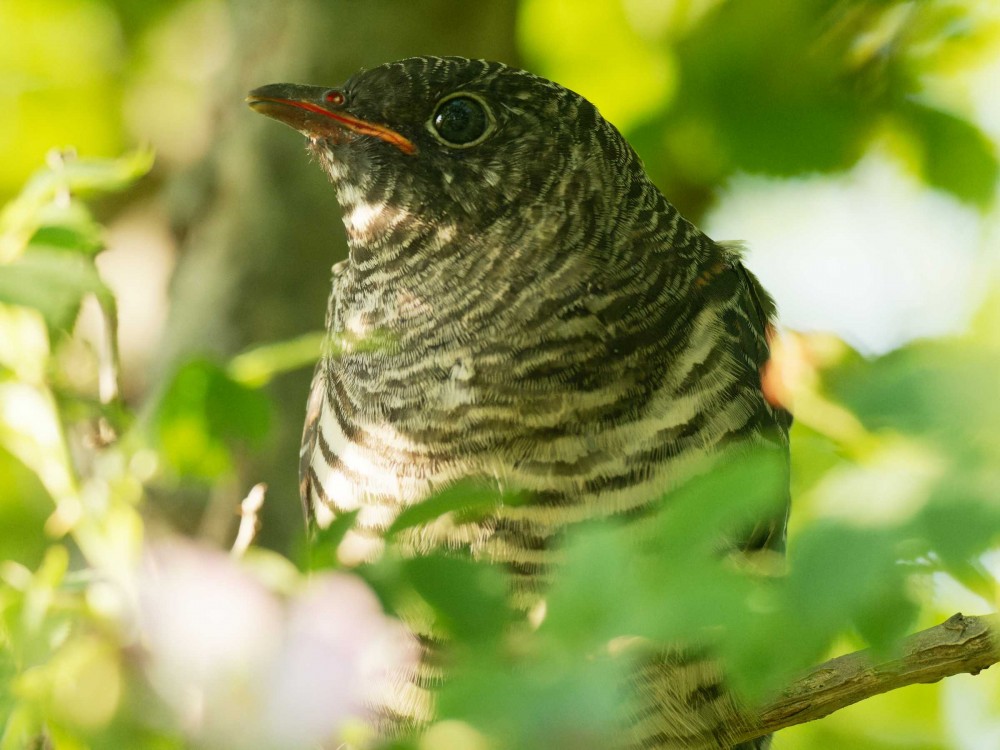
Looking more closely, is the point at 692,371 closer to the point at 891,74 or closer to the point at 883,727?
the point at 891,74

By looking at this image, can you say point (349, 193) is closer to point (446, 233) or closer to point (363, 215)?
point (363, 215)

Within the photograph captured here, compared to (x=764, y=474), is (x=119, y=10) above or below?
above

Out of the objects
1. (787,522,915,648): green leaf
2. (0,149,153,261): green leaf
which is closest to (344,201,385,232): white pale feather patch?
(0,149,153,261): green leaf

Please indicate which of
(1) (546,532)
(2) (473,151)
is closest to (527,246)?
(2) (473,151)

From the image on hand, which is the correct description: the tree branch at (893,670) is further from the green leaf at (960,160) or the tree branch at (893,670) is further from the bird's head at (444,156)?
the green leaf at (960,160)

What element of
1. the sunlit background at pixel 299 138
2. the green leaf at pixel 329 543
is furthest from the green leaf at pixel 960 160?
the green leaf at pixel 329 543

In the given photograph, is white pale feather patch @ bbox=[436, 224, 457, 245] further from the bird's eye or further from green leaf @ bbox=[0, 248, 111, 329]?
green leaf @ bbox=[0, 248, 111, 329]
